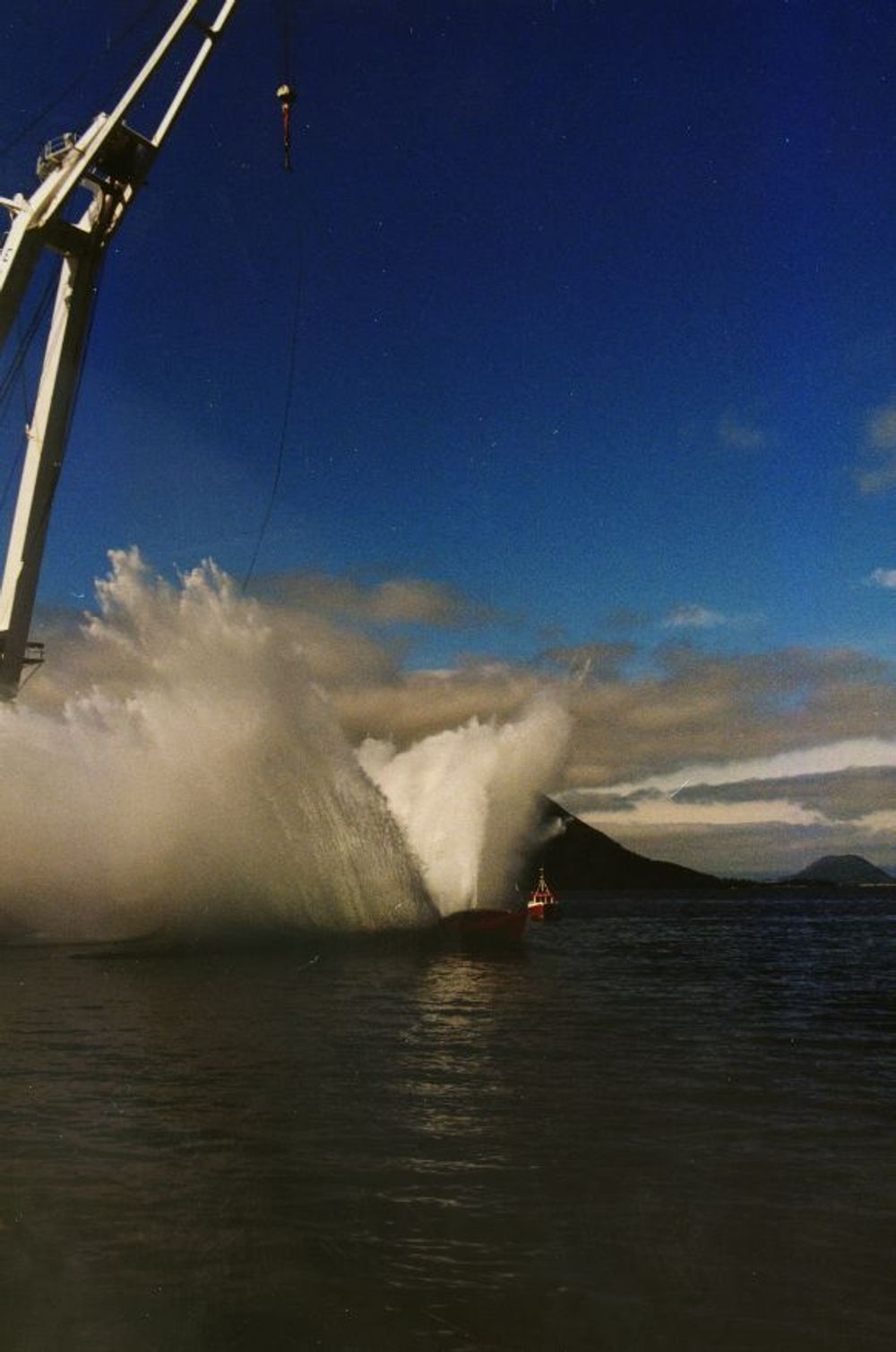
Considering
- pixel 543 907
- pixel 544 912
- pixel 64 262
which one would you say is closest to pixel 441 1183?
pixel 64 262

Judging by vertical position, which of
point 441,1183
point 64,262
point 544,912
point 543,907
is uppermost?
point 64,262

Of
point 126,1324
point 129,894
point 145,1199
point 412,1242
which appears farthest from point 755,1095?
point 129,894

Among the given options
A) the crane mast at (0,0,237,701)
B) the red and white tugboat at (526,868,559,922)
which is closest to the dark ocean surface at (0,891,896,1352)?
the crane mast at (0,0,237,701)

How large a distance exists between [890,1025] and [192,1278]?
2263 centimetres

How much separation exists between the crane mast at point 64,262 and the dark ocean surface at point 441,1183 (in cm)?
1642

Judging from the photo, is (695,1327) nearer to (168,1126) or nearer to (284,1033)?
(168,1126)

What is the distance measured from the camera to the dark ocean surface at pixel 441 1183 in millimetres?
7324

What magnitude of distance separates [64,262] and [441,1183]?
1307 inches

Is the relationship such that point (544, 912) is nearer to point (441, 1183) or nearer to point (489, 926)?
point (489, 926)

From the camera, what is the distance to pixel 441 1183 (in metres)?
10.7

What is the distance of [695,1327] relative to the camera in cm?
724

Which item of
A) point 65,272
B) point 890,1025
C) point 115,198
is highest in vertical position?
point 115,198

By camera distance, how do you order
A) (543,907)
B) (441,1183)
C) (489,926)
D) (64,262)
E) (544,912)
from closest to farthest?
(441,1183) → (64,262) → (489,926) → (543,907) → (544,912)

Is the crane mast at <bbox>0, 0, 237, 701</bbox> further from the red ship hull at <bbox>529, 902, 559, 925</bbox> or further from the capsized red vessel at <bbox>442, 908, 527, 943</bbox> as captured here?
the red ship hull at <bbox>529, 902, 559, 925</bbox>
